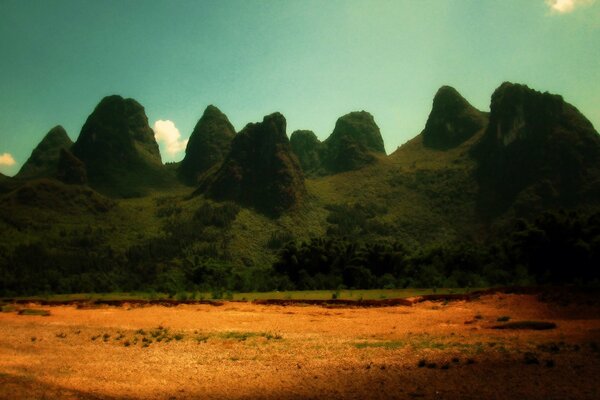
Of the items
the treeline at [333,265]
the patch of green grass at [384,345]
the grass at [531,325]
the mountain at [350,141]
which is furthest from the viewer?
the mountain at [350,141]

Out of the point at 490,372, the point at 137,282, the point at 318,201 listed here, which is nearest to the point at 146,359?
the point at 490,372

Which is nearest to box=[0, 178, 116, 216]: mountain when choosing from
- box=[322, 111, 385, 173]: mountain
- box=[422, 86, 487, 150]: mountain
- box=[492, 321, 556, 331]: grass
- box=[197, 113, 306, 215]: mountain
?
box=[197, 113, 306, 215]: mountain

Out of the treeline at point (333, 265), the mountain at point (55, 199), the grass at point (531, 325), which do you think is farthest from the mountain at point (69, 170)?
the grass at point (531, 325)

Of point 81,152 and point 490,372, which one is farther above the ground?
point 81,152

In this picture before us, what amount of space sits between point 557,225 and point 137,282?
47386 millimetres

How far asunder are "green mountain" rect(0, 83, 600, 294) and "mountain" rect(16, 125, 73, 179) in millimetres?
26481

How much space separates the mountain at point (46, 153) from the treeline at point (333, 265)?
10719 centimetres

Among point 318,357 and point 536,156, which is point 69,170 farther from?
point 318,357

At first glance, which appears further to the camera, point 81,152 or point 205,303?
point 81,152

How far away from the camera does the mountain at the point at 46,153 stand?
170m

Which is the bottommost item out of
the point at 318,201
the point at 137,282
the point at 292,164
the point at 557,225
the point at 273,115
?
the point at 137,282

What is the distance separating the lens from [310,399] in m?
8.46

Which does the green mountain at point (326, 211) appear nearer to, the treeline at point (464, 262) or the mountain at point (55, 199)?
the treeline at point (464, 262)

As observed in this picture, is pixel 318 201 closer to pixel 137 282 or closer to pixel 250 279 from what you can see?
pixel 137 282
